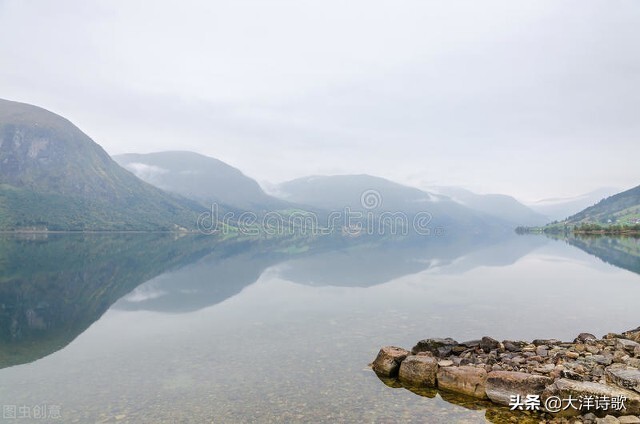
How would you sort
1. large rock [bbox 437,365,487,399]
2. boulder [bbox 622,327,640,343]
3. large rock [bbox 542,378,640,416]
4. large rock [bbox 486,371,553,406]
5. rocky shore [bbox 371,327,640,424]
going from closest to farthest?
large rock [bbox 542,378,640,416], rocky shore [bbox 371,327,640,424], large rock [bbox 486,371,553,406], large rock [bbox 437,365,487,399], boulder [bbox 622,327,640,343]

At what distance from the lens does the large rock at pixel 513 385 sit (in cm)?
2034

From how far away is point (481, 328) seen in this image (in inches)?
1447

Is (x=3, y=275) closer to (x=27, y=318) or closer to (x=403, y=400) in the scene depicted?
(x=27, y=318)

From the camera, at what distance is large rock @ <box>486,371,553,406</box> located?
20.3 m

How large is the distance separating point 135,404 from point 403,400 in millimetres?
13868

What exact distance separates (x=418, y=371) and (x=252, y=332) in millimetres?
16350

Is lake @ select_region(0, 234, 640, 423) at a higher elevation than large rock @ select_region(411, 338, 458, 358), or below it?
below

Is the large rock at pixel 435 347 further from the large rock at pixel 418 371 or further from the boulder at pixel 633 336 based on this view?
the boulder at pixel 633 336

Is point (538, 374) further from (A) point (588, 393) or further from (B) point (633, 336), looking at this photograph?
(B) point (633, 336)

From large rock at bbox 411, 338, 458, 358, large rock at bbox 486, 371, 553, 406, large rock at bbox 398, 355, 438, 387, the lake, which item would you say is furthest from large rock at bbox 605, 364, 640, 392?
large rock at bbox 411, 338, 458, 358

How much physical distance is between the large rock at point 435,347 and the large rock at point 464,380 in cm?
404

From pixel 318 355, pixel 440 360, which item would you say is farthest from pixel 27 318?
pixel 440 360

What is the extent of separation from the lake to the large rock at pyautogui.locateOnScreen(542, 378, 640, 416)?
13.1 ft

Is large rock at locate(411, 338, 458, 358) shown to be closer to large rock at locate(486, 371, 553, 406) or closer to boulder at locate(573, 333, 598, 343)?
large rock at locate(486, 371, 553, 406)
